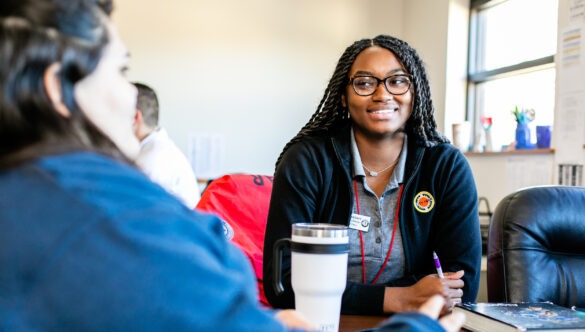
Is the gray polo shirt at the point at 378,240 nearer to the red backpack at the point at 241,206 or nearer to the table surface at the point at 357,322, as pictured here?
the table surface at the point at 357,322

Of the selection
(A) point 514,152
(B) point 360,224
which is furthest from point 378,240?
(A) point 514,152

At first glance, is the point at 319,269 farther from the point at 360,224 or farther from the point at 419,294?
the point at 360,224

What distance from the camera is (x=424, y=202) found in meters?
1.48

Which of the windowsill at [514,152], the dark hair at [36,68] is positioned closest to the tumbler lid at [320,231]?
the dark hair at [36,68]

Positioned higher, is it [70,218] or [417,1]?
[417,1]

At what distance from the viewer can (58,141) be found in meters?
0.49

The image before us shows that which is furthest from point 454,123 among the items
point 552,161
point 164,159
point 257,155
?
point 164,159

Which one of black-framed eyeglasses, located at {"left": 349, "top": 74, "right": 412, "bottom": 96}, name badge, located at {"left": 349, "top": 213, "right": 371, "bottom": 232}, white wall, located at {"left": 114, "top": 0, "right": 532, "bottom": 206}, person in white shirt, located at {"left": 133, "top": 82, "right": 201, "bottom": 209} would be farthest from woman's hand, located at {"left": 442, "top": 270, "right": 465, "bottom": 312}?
white wall, located at {"left": 114, "top": 0, "right": 532, "bottom": 206}

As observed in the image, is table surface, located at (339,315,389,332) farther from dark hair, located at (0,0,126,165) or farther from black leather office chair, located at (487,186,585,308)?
dark hair, located at (0,0,126,165)

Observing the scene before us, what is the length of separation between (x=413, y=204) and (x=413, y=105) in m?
0.31

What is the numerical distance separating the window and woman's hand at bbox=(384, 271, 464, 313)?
244 cm

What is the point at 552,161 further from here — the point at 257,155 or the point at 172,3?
the point at 172,3

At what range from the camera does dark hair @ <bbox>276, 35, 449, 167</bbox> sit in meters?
1.61

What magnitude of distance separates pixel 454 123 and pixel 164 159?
7.25 feet
